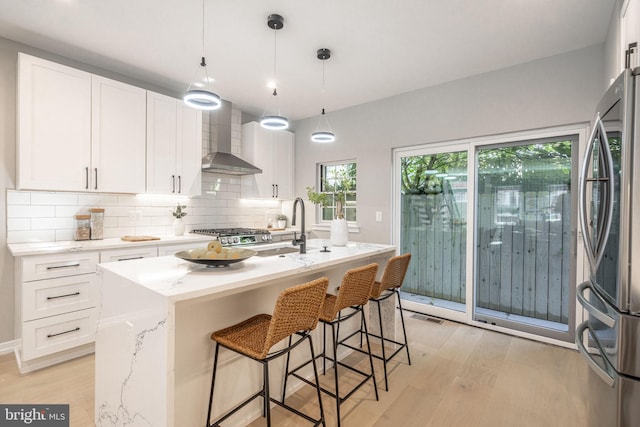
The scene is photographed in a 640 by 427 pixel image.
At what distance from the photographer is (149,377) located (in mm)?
1292

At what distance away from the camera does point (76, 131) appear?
9.38 feet

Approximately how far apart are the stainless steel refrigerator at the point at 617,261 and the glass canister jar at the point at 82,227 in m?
3.89

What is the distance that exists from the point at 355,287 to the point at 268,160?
3247 mm

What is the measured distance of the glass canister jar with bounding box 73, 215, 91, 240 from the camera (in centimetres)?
302

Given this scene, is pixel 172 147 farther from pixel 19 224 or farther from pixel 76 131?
pixel 19 224

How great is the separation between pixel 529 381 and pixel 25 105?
4.59 metres

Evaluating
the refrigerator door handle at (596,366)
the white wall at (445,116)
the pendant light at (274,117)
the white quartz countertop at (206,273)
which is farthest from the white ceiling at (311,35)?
the refrigerator door handle at (596,366)

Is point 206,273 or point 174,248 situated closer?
point 206,273

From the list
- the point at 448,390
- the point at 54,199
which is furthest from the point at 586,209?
the point at 54,199

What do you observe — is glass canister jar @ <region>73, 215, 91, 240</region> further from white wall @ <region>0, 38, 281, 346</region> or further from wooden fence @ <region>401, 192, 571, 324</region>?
wooden fence @ <region>401, 192, 571, 324</region>

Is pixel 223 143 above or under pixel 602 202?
above

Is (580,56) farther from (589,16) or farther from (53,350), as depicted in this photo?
(53,350)

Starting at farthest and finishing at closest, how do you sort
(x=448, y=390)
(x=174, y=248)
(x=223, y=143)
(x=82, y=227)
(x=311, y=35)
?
(x=223, y=143) < (x=174, y=248) < (x=82, y=227) < (x=311, y=35) < (x=448, y=390)

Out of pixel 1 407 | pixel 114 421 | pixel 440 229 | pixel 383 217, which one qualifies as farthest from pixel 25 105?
pixel 440 229
